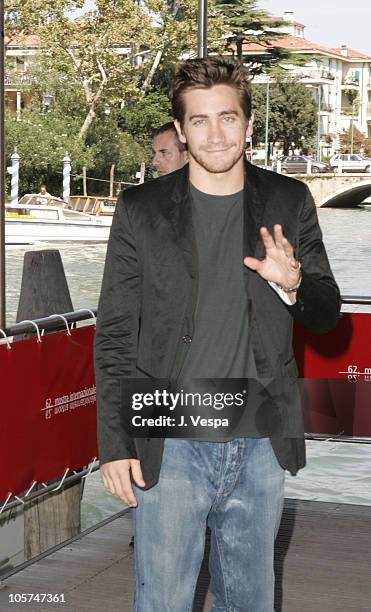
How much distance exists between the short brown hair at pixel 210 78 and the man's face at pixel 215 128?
0.01 metres

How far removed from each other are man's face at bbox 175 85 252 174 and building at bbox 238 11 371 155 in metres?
102

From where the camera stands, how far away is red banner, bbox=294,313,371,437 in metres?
5.34

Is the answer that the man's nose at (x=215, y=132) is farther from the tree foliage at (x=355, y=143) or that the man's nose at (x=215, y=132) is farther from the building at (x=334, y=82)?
the tree foliage at (x=355, y=143)

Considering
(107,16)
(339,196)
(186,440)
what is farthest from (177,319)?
(339,196)

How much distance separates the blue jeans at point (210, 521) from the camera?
2.47 meters

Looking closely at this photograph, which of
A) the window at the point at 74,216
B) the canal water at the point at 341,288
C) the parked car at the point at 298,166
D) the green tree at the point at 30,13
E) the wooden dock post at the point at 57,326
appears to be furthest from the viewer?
the parked car at the point at 298,166

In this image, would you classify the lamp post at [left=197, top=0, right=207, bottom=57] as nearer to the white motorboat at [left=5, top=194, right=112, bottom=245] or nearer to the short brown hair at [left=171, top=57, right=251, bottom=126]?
the short brown hair at [left=171, top=57, right=251, bottom=126]

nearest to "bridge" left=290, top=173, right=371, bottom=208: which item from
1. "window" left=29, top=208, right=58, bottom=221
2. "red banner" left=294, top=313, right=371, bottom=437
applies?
"window" left=29, top=208, right=58, bottom=221

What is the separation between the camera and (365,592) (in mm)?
4188

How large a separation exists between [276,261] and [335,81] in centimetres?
12011

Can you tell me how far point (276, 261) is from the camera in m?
2.39

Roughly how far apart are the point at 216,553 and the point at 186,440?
0.30 meters

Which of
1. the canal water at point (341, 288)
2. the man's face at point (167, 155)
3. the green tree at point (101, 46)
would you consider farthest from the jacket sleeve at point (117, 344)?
the green tree at point (101, 46)

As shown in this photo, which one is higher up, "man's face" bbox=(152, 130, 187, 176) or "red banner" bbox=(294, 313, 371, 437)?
"man's face" bbox=(152, 130, 187, 176)
